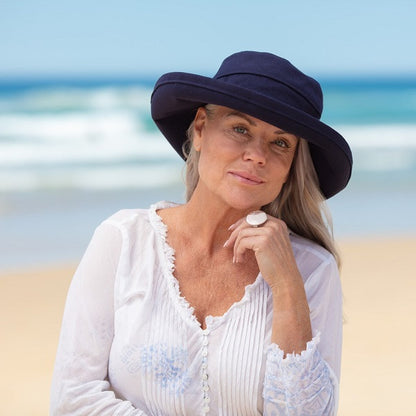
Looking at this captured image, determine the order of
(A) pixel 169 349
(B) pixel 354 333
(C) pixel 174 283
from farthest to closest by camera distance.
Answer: (B) pixel 354 333 < (C) pixel 174 283 < (A) pixel 169 349

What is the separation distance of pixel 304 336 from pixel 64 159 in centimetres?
1001

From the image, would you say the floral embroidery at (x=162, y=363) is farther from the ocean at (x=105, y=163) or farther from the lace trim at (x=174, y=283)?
the ocean at (x=105, y=163)

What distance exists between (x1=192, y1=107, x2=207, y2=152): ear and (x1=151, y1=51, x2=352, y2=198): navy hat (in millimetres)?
24

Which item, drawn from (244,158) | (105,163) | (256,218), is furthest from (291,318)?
(105,163)

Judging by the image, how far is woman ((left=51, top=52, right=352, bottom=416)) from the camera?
2.53 m

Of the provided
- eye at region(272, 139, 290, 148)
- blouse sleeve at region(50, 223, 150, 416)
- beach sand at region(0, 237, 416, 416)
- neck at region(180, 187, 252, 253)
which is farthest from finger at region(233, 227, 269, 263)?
beach sand at region(0, 237, 416, 416)

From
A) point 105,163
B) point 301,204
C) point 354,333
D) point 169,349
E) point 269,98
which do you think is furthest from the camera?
point 105,163

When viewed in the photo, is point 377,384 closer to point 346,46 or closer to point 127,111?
point 127,111

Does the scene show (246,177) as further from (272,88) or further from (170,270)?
(170,270)

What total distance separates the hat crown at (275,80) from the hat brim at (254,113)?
0.08 metres

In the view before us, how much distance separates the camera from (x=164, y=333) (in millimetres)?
2594

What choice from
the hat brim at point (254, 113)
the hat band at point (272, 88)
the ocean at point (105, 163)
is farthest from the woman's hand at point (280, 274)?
the ocean at point (105, 163)

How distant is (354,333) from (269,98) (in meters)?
3.27

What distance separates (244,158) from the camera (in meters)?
2.59
